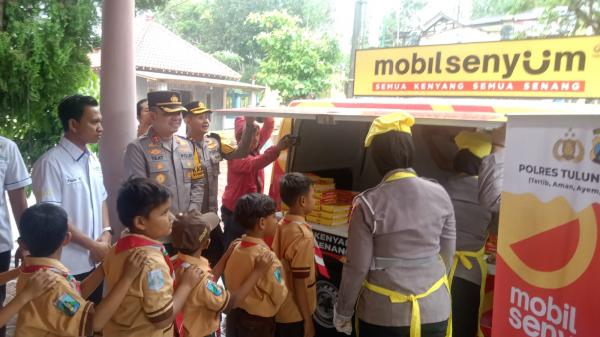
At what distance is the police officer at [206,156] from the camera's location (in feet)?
11.8

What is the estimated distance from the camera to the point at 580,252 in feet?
5.40

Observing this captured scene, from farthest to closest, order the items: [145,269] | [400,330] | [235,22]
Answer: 1. [235,22]
2. [400,330]
3. [145,269]

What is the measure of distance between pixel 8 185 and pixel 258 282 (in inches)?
63.2

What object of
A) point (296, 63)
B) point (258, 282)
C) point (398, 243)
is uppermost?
point (296, 63)

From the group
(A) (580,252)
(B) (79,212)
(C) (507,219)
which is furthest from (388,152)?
(B) (79,212)

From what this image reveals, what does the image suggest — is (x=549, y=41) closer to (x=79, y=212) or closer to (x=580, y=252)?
(x=580, y=252)

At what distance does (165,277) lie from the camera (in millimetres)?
2061

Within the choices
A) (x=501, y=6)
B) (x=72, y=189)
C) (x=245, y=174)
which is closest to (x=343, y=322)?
(x=72, y=189)

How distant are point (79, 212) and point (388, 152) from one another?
183 centimetres

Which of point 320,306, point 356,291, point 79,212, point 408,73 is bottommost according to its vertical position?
point 320,306

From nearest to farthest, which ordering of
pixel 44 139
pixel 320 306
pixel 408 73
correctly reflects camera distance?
1. pixel 320 306
2. pixel 408 73
3. pixel 44 139

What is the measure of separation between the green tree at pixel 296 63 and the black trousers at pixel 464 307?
48.3 ft

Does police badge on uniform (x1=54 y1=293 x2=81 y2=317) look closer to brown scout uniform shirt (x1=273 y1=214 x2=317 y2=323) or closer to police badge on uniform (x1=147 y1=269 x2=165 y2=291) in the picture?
police badge on uniform (x1=147 y1=269 x2=165 y2=291)

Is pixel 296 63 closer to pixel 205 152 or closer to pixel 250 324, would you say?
pixel 205 152
